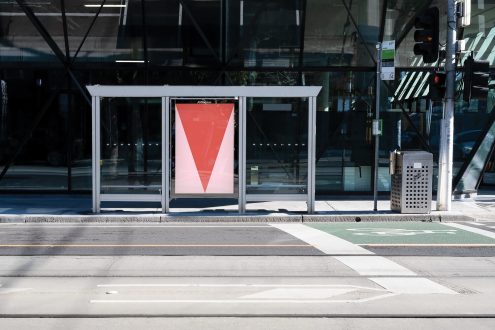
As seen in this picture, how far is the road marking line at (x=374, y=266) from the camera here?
8.45m

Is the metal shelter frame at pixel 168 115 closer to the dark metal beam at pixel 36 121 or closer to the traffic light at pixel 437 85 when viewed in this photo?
the traffic light at pixel 437 85

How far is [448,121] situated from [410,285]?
779 cm

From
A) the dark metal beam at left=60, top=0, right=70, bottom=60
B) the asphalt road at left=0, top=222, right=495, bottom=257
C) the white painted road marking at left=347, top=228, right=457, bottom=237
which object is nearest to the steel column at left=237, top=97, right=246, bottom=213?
the asphalt road at left=0, top=222, right=495, bottom=257

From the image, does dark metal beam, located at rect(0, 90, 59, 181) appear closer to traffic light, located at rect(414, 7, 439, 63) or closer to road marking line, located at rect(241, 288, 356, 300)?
traffic light, located at rect(414, 7, 439, 63)

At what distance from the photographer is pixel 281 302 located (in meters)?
6.95

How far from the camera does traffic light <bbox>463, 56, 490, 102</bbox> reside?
46.8 ft

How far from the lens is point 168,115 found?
47.9 ft

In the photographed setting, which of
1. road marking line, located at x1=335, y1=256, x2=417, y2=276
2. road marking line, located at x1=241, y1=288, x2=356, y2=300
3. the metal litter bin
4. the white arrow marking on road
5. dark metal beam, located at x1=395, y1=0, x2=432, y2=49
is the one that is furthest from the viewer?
dark metal beam, located at x1=395, y1=0, x2=432, y2=49

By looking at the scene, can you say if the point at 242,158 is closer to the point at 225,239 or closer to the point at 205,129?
the point at 205,129

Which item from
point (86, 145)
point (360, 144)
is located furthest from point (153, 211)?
point (360, 144)

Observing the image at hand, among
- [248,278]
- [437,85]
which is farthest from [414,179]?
[248,278]

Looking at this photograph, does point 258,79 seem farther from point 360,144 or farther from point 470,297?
point 470,297

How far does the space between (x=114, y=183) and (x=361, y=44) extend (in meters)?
7.46

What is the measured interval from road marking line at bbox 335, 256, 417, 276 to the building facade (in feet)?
27.2
